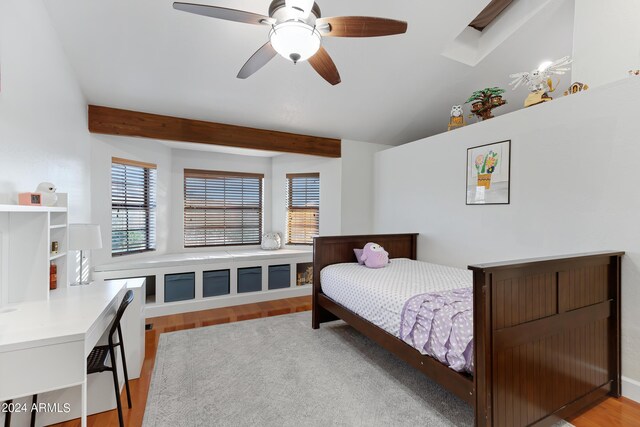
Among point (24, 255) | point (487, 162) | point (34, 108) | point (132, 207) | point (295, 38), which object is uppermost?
point (295, 38)

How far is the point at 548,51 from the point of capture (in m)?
3.25

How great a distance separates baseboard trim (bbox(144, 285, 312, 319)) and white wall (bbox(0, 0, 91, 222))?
4.70 ft

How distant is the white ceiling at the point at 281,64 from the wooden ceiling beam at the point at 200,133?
0.31 feet

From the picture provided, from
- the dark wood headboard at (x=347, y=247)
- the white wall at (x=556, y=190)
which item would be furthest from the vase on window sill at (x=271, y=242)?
the white wall at (x=556, y=190)

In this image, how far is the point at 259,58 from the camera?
210cm

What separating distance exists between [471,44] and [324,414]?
395 cm

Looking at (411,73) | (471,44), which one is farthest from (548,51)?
(411,73)

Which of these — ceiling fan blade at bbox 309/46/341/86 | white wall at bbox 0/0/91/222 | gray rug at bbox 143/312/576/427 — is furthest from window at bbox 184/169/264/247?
ceiling fan blade at bbox 309/46/341/86

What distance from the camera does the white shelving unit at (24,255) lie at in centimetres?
168

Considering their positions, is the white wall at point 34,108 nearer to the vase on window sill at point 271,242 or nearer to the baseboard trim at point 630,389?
the vase on window sill at point 271,242

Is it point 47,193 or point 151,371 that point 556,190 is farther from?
point 47,193

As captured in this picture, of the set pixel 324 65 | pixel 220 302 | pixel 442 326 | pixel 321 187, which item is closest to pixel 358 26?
pixel 324 65

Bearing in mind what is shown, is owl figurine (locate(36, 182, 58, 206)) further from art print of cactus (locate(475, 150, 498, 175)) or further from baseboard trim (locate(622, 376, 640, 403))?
baseboard trim (locate(622, 376, 640, 403))

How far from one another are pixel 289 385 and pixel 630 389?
2.31 metres
